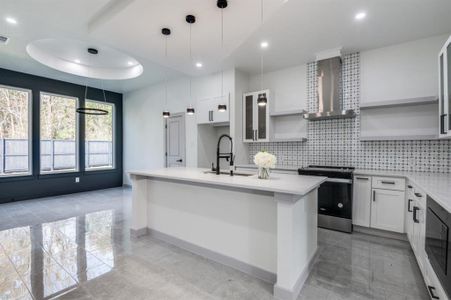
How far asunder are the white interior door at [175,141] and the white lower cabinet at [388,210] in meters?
4.11

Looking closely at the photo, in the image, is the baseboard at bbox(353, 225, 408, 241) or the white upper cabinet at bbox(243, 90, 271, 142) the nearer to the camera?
the baseboard at bbox(353, 225, 408, 241)

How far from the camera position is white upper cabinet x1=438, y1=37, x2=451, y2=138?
2428mm

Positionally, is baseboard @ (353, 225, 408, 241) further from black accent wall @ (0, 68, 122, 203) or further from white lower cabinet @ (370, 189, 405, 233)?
black accent wall @ (0, 68, 122, 203)

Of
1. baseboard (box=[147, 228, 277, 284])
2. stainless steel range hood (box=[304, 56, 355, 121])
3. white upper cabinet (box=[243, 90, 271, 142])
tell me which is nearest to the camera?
baseboard (box=[147, 228, 277, 284])

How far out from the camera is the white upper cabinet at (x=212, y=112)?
192 inches

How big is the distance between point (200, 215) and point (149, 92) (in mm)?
4952

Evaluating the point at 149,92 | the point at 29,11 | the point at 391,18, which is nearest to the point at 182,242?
the point at 29,11

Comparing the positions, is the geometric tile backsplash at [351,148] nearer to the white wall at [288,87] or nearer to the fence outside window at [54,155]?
the white wall at [288,87]

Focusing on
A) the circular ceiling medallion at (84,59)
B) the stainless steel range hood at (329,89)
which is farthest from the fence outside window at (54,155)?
the stainless steel range hood at (329,89)

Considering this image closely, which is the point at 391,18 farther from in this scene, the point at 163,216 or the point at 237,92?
the point at 163,216

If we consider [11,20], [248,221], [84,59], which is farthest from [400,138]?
[84,59]

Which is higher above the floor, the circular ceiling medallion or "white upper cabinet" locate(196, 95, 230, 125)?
the circular ceiling medallion

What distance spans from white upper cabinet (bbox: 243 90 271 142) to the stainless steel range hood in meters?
0.92

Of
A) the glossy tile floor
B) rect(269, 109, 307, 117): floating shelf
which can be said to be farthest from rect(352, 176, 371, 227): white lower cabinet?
rect(269, 109, 307, 117): floating shelf
